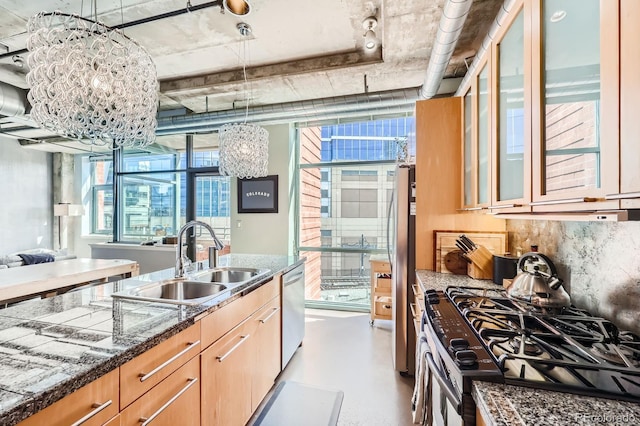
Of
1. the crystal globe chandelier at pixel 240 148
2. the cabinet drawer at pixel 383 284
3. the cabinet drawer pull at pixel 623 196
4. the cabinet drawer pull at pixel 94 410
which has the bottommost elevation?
the cabinet drawer at pixel 383 284

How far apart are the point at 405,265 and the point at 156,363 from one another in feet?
6.54

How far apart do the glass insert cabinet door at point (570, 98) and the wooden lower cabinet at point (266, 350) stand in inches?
70.9

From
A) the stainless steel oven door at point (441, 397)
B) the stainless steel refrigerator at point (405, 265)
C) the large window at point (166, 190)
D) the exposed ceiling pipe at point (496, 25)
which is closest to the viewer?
the stainless steel oven door at point (441, 397)

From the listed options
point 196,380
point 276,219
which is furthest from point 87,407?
point 276,219

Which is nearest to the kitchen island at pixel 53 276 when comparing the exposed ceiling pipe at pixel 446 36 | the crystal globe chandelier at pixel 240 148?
the crystal globe chandelier at pixel 240 148

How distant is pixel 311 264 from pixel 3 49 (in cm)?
423

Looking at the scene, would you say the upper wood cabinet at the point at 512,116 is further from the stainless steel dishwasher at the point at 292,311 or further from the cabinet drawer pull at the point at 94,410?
the stainless steel dishwasher at the point at 292,311

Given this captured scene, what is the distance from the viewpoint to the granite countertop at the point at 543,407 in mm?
654

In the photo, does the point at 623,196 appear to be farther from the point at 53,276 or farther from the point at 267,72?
the point at 53,276

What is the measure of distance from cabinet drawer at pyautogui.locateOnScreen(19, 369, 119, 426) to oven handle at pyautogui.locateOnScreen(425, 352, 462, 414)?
1.05 metres

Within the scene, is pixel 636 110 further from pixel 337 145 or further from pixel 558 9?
pixel 337 145

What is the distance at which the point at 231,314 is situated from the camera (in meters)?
1.64

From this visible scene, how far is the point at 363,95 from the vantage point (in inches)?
129

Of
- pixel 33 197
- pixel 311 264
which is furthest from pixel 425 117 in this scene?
pixel 33 197
